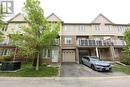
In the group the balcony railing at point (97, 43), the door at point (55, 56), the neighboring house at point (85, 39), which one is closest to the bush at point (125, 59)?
the neighboring house at point (85, 39)

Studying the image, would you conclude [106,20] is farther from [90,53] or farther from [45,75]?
[45,75]

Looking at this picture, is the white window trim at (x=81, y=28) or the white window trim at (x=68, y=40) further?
the white window trim at (x=81, y=28)

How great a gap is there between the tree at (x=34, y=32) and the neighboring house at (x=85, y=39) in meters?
9.51

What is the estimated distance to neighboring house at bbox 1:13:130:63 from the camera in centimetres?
2980

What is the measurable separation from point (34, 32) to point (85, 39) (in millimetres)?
13841

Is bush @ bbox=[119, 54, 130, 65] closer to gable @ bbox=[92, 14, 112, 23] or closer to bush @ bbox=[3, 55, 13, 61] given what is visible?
gable @ bbox=[92, 14, 112, 23]

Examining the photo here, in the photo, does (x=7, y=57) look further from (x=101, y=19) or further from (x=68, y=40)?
(x=101, y=19)

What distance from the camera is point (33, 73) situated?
1803cm

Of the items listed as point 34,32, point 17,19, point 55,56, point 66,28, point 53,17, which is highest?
point 53,17

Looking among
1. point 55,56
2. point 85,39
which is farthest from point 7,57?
point 85,39

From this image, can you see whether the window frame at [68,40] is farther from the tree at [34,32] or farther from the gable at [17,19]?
the tree at [34,32]

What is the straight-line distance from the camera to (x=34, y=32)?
19.2m

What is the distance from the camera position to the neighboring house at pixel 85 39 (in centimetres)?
2980

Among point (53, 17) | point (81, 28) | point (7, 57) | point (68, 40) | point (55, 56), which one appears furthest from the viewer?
point (81, 28)
